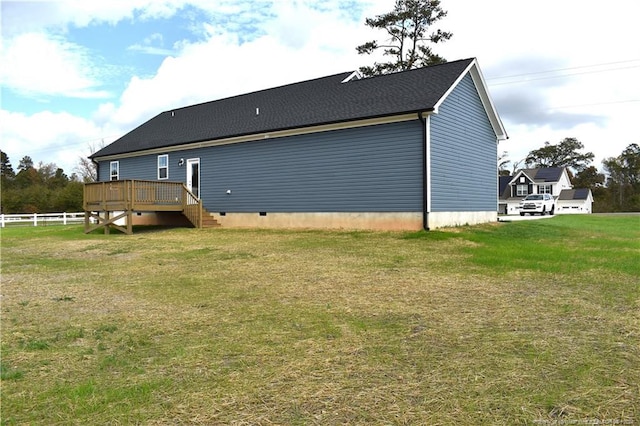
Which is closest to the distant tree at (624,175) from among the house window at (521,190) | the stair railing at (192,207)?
the house window at (521,190)

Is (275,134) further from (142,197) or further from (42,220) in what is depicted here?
(42,220)

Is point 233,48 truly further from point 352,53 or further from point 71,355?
point 352,53

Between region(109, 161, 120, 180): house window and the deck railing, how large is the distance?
546 cm

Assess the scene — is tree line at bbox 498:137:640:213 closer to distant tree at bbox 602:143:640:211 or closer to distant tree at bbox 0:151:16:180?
distant tree at bbox 602:143:640:211

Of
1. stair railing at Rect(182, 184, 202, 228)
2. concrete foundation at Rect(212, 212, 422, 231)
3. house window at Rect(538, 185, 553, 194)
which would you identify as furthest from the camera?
house window at Rect(538, 185, 553, 194)

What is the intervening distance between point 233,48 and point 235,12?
16.8 ft

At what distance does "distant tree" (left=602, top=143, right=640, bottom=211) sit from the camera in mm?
64062

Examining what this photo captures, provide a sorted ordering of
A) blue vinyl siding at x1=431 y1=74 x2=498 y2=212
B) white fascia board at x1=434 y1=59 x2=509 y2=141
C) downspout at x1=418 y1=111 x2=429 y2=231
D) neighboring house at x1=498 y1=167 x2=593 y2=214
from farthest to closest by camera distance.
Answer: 1. neighboring house at x1=498 y1=167 x2=593 y2=214
2. white fascia board at x1=434 y1=59 x2=509 y2=141
3. blue vinyl siding at x1=431 y1=74 x2=498 y2=212
4. downspout at x1=418 y1=111 x2=429 y2=231

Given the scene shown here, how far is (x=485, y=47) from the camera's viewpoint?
2359 cm

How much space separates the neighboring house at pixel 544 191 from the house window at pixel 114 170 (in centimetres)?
4448

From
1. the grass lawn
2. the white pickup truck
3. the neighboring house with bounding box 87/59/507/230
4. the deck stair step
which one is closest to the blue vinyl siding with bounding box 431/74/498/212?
the neighboring house with bounding box 87/59/507/230

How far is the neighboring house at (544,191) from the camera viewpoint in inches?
2132

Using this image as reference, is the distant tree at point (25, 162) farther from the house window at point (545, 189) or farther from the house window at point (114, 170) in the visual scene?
the house window at point (545, 189)

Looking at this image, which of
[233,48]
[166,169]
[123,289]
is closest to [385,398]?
[123,289]
